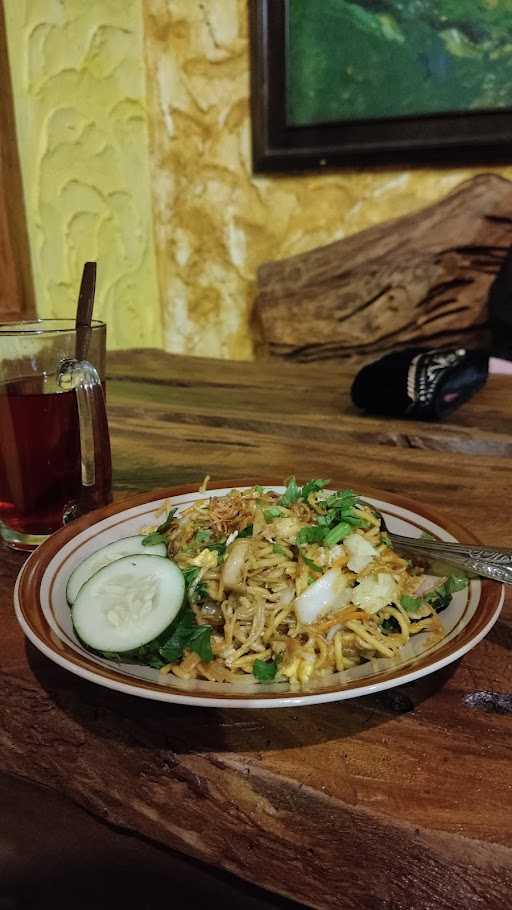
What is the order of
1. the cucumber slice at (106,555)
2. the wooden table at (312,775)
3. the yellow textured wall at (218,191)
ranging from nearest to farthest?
the wooden table at (312,775) → the cucumber slice at (106,555) → the yellow textured wall at (218,191)

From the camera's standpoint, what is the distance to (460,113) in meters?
2.73

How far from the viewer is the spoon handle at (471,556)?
710 millimetres

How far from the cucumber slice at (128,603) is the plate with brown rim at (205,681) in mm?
18

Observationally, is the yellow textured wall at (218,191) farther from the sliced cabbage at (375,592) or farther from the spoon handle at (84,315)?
the sliced cabbage at (375,592)

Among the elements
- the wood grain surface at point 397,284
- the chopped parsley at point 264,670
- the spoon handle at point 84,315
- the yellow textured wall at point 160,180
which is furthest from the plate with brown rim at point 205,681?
the yellow textured wall at point 160,180

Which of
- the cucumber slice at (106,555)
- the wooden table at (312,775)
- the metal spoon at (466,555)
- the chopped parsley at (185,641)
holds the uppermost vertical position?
the metal spoon at (466,555)

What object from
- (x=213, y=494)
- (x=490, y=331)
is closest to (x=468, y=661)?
(x=213, y=494)

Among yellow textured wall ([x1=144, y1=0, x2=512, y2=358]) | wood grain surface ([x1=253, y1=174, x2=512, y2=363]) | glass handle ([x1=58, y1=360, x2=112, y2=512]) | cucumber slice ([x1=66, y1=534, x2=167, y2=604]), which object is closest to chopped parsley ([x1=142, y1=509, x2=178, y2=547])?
cucumber slice ([x1=66, y1=534, x2=167, y2=604])

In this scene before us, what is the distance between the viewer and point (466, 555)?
28.8 inches

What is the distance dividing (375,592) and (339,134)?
2.70 m

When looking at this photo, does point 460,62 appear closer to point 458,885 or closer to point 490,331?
point 490,331

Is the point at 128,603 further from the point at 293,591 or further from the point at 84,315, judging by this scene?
the point at 84,315

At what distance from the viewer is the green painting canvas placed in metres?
2.66

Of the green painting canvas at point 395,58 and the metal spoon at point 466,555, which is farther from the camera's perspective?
the green painting canvas at point 395,58
